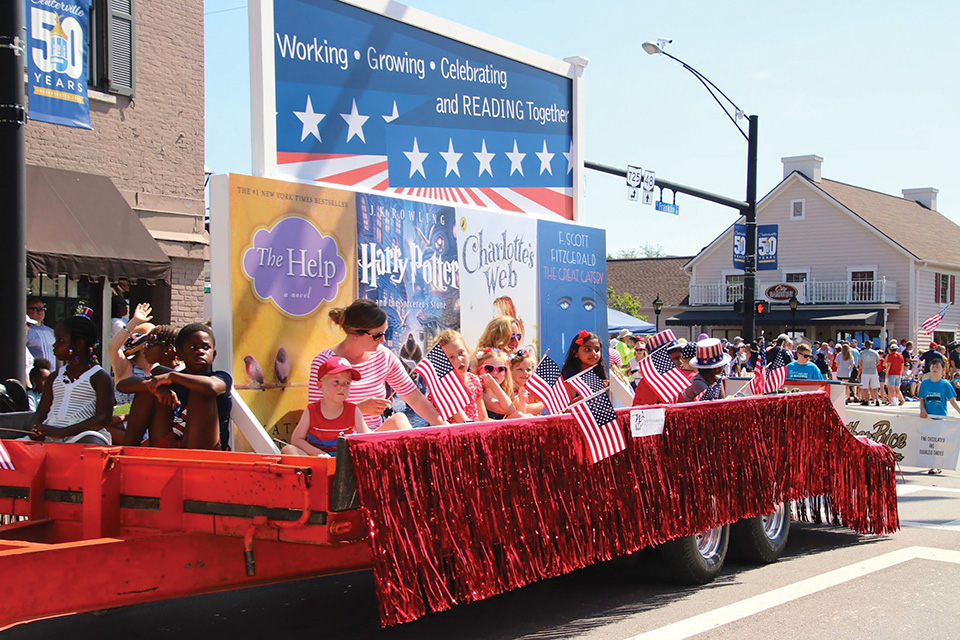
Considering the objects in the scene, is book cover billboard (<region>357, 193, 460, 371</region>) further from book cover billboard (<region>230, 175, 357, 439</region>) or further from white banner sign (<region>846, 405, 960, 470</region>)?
white banner sign (<region>846, 405, 960, 470</region>)

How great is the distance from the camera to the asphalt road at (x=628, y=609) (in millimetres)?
5465

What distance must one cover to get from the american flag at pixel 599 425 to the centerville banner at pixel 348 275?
167 centimetres

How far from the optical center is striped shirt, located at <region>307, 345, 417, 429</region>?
5.29 metres

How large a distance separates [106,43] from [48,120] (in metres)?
2.05

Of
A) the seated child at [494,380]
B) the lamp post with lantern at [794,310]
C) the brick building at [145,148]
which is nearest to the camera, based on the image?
the seated child at [494,380]

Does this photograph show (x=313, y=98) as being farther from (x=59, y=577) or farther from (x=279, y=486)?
(x=59, y=577)

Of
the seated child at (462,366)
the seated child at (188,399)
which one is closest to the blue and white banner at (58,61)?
the seated child at (188,399)

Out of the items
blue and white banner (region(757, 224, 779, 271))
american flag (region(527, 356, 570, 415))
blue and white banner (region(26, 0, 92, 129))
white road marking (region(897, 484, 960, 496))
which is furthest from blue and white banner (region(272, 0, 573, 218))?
blue and white banner (region(757, 224, 779, 271))

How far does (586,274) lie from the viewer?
873 centimetres

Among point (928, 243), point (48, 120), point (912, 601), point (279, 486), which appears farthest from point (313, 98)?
point (928, 243)

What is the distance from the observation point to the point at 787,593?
6.33 metres

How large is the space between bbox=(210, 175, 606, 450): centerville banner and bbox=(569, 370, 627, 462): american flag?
1668mm

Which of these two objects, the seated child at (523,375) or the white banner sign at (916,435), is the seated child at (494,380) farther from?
the white banner sign at (916,435)

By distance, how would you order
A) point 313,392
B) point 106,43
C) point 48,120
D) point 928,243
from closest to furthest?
point 313,392
point 48,120
point 106,43
point 928,243
